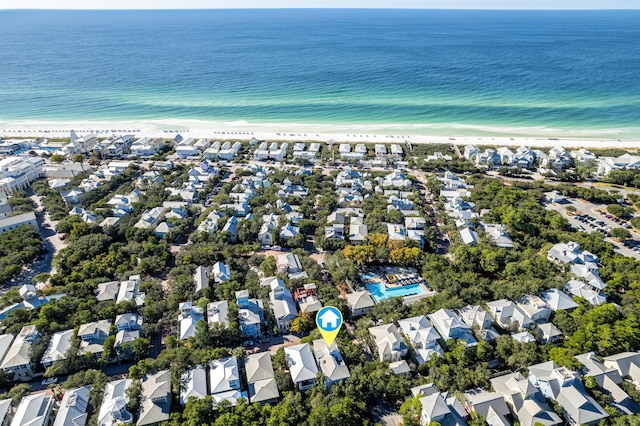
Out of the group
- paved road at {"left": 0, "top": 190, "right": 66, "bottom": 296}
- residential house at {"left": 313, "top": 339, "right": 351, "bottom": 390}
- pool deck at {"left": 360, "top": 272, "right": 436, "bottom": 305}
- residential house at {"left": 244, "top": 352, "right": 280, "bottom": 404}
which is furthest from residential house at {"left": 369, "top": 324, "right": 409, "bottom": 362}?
paved road at {"left": 0, "top": 190, "right": 66, "bottom": 296}

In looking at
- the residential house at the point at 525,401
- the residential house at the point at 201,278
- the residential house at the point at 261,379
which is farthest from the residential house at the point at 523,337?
the residential house at the point at 201,278

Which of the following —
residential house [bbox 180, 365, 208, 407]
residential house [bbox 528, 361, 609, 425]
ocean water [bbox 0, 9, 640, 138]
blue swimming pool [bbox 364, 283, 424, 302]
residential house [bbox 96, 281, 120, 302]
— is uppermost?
ocean water [bbox 0, 9, 640, 138]

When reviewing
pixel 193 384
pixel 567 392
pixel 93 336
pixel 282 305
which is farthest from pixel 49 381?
pixel 567 392

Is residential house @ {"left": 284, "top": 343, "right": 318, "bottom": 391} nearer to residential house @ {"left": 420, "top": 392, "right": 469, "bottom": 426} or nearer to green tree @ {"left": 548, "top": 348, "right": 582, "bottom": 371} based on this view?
residential house @ {"left": 420, "top": 392, "right": 469, "bottom": 426}

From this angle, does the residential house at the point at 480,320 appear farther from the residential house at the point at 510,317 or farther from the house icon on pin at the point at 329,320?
the house icon on pin at the point at 329,320

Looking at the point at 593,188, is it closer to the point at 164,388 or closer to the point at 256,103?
the point at 164,388

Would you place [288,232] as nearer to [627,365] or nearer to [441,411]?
[441,411]
